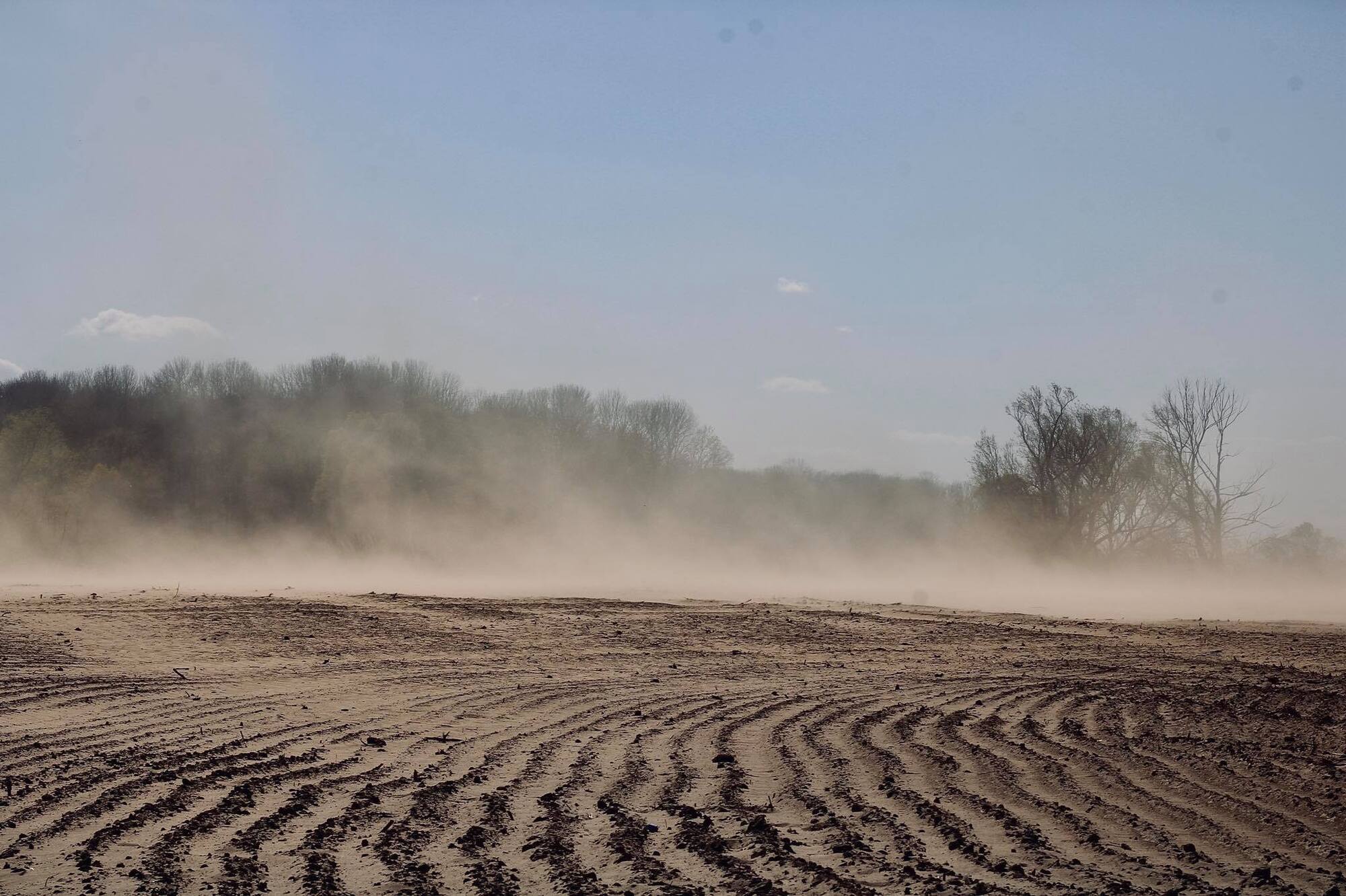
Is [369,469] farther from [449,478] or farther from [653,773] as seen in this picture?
[653,773]

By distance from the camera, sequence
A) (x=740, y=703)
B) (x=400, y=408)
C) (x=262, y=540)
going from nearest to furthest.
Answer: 1. (x=740, y=703)
2. (x=262, y=540)
3. (x=400, y=408)

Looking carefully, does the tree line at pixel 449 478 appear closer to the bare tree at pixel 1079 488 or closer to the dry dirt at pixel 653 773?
the bare tree at pixel 1079 488

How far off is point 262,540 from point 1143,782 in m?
44.3

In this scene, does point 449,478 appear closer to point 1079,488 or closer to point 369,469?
point 369,469

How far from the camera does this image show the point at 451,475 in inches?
1966

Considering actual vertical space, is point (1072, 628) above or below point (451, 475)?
below

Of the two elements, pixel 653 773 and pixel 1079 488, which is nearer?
pixel 653 773

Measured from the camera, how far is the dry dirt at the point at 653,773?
16.7 feet

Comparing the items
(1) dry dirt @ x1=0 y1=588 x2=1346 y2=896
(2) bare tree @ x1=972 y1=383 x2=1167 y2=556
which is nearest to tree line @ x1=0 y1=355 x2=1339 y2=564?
(2) bare tree @ x1=972 y1=383 x2=1167 y2=556

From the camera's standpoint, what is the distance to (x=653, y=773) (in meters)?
7.19

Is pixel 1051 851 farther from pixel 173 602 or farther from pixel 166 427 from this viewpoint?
pixel 166 427

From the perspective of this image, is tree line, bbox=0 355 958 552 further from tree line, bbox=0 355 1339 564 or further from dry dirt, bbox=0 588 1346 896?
dry dirt, bbox=0 588 1346 896

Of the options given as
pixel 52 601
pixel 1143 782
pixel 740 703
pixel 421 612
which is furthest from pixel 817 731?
pixel 52 601

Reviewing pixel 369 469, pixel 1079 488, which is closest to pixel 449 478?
pixel 369 469
